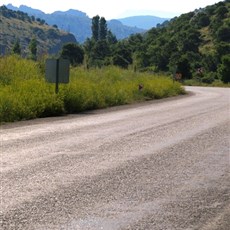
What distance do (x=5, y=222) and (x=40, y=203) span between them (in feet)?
2.65

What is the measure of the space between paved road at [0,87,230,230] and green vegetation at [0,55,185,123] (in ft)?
10.9

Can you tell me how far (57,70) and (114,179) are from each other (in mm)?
11947

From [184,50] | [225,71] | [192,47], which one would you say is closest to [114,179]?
[225,71]

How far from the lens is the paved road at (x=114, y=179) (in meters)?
5.54

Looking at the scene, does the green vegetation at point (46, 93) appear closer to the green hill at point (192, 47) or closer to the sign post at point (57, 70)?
the sign post at point (57, 70)

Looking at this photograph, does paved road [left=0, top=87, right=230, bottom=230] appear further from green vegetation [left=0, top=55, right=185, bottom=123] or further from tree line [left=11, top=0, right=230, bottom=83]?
tree line [left=11, top=0, right=230, bottom=83]

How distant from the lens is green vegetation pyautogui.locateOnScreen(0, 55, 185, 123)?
1650 cm

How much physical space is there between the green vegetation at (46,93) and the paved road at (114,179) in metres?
3.33

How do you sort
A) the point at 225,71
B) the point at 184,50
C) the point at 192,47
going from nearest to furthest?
1. the point at 225,71
2. the point at 184,50
3. the point at 192,47

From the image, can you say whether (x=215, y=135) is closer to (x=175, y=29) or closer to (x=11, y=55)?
(x=11, y=55)

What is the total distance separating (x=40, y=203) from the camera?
6004 mm

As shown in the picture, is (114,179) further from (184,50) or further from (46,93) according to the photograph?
(184,50)

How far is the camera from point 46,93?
18562 mm

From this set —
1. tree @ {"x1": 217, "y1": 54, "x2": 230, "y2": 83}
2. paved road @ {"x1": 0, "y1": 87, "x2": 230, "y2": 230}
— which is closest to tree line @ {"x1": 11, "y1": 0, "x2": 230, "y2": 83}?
tree @ {"x1": 217, "y1": 54, "x2": 230, "y2": 83}
